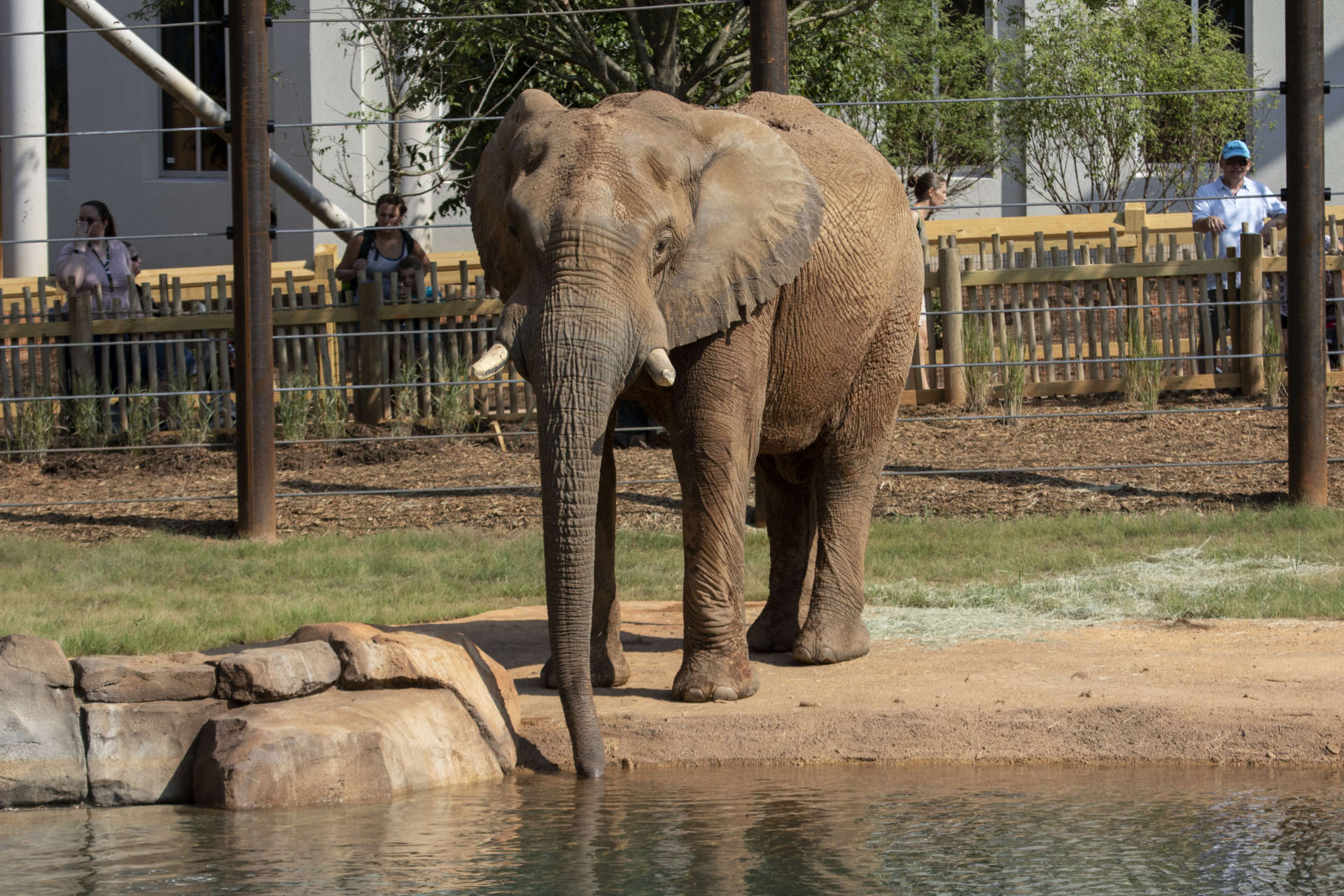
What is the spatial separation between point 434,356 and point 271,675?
24.5 ft

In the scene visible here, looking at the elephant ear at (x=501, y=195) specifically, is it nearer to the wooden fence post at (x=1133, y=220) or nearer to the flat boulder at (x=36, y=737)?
the flat boulder at (x=36, y=737)

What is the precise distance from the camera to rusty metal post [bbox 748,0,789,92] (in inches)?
370

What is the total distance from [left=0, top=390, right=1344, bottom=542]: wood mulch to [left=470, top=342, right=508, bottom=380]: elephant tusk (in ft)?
17.4

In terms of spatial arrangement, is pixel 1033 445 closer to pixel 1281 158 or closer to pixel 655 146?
pixel 655 146

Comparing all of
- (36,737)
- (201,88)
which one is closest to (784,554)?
(36,737)

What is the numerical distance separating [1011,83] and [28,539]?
1488 cm

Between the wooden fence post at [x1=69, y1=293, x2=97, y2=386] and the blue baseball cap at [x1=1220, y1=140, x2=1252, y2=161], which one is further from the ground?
the blue baseball cap at [x1=1220, y1=140, x2=1252, y2=161]

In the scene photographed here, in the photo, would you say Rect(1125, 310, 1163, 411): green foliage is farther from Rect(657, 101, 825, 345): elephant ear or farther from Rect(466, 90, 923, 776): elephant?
Rect(657, 101, 825, 345): elephant ear

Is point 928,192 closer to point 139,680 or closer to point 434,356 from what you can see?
point 434,356

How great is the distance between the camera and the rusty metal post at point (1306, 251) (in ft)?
32.4

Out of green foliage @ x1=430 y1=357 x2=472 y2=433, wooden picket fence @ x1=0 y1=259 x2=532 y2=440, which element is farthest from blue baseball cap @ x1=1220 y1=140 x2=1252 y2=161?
green foliage @ x1=430 y1=357 x2=472 y2=433

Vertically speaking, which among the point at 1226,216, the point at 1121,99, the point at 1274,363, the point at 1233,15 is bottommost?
the point at 1274,363

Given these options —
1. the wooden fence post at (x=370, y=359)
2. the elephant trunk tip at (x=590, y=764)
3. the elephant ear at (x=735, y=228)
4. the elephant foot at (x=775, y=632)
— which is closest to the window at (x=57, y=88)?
the wooden fence post at (x=370, y=359)

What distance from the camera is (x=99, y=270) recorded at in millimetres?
13266
